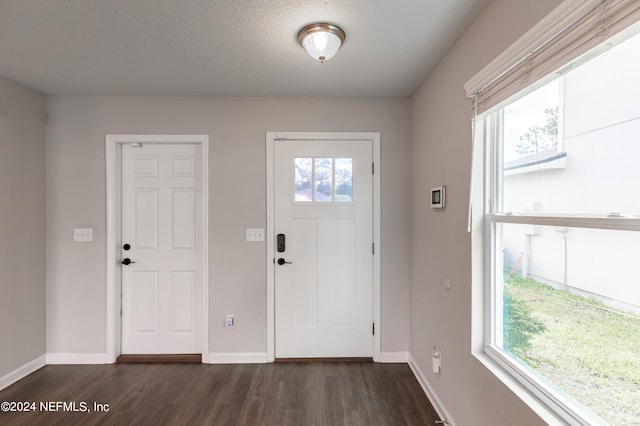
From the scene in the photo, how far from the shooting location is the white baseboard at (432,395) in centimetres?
196

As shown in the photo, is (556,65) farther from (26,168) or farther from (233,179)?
(26,168)

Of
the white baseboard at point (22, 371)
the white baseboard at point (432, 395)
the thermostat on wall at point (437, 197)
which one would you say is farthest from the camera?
the white baseboard at point (22, 371)

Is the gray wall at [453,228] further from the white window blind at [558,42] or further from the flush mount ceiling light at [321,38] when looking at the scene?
the flush mount ceiling light at [321,38]

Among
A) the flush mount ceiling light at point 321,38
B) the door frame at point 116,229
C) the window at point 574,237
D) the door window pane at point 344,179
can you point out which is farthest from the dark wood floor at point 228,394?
the flush mount ceiling light at point 321,38

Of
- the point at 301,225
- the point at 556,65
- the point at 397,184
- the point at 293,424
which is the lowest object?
the point at 293,424

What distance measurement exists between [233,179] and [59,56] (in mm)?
1455

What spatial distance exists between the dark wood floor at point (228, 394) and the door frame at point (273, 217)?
0.92 feet

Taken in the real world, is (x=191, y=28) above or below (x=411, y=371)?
above

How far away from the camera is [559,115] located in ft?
3.88

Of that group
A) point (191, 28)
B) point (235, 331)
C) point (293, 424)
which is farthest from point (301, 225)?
point (191, 28)

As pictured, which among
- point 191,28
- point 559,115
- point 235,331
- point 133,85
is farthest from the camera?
point 235,331

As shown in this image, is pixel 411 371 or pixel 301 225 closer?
pixel 411 371

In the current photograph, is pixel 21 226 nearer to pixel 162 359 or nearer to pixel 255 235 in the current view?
pixel 162 359

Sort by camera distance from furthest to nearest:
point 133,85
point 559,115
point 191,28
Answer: point 133,85 < point 191,28 < point 559,115
